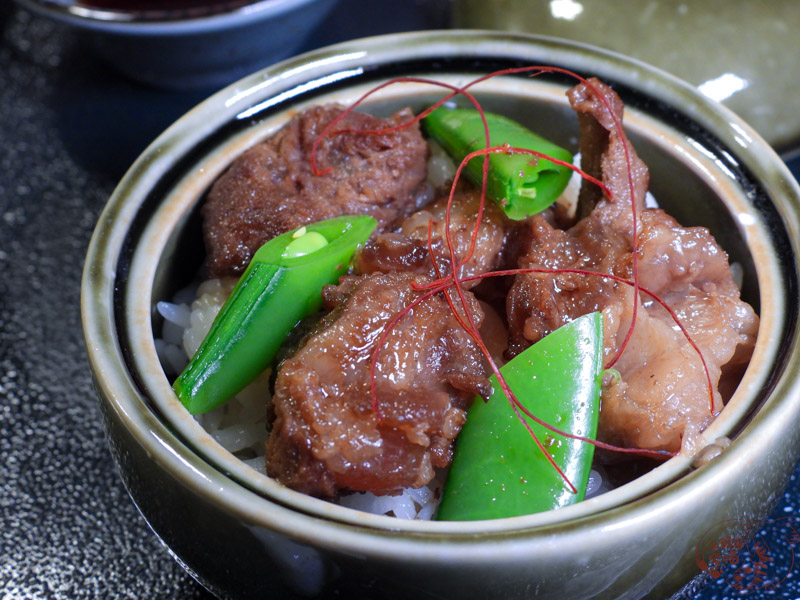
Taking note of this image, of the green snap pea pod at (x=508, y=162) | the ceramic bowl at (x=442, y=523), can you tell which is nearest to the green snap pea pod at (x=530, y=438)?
the ceramic bowl at (x=442, y=523)

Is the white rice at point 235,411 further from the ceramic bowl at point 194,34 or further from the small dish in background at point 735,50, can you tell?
the ceramic bowl at point 194,34

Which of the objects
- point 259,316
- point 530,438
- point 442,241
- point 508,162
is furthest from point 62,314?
point 530,438

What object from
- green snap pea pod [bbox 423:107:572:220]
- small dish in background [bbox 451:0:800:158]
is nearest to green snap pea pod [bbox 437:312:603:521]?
green snap pea pod [bbox 423:107:572:220]

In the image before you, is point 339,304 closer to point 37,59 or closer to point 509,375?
point 509,375

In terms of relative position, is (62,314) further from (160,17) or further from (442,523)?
(442,523)

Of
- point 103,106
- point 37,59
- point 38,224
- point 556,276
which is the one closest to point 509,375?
point 556,276

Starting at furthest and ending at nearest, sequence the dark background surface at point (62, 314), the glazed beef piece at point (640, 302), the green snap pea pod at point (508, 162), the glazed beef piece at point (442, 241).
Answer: the dark background surface at point (62, 314), the green snap pea pod at point (508, 162), the glazed beef piece at point (442, 241), the glazed beef piece at point (640, 302)
